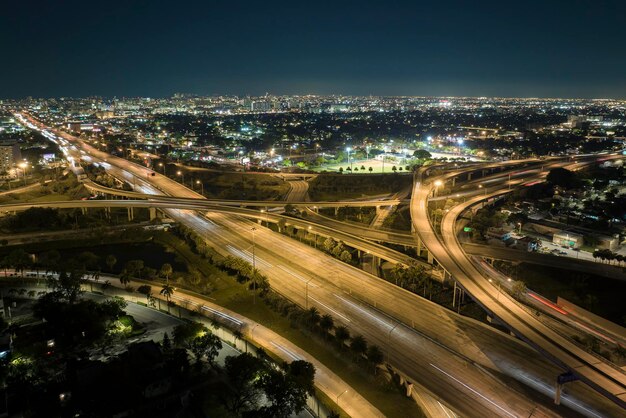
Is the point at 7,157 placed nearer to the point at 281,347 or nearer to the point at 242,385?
the point at 281,347

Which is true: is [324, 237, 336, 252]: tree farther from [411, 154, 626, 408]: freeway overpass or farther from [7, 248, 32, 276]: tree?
[7, 248, 32, 276]: tree

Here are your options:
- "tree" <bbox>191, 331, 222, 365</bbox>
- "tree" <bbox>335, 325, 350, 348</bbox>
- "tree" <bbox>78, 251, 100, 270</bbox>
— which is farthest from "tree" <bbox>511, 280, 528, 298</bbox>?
"tree" <bbox>78, 251, 100, 270</bbox>

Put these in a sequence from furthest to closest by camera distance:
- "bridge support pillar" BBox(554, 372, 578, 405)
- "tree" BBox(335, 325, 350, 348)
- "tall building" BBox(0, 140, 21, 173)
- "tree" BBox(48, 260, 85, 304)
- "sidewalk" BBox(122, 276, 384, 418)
A: "tall building" BBox(0, 140, 21, 173) → "tree" BBox(48, 260, 85, 304) → "tree" BBox(335, 325, 350, 348) → "sidewalk" BBox(122, 276, 384, 418) → "bridge support pillar" BBox(554, 372, 578, 405)

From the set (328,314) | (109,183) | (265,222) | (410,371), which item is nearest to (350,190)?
(265,222)

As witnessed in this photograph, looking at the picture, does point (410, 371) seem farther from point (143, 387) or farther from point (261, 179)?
point (261, 179)

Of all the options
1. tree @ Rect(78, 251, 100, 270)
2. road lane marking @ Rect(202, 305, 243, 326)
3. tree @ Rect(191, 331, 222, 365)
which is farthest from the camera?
tree @ Rect(78, 251, 100, 270)
